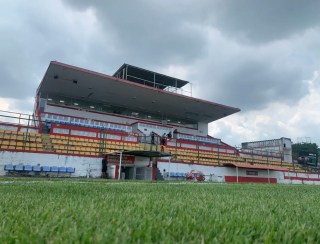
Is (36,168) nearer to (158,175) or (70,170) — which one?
(70,170)

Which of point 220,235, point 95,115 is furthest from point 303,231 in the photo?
point 95,115

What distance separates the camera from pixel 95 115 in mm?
29859

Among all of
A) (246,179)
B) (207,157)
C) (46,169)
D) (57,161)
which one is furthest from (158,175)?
(246,179)

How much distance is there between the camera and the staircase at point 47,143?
17.1m

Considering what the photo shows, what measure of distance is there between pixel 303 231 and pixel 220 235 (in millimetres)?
557

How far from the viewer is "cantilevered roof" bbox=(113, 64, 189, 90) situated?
3091 centimetres

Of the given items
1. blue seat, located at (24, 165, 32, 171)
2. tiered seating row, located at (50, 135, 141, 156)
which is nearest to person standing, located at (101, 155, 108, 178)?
tiered seating row, located at (50, 135, 141, 156)

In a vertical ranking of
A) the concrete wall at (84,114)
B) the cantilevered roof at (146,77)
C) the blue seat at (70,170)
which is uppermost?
the cantilevered roof at (146,77)

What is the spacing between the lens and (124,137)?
2167 cm

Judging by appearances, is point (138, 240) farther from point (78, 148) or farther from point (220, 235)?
point (78, 148)

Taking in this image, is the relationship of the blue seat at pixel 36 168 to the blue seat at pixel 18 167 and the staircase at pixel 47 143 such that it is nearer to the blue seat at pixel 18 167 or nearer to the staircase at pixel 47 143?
the blue seat at pixel 18 167

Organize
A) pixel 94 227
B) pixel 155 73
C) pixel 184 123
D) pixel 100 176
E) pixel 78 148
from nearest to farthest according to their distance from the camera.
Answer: pixel 94 227 → pixel 100 176 → pixel 78 148 → pixel 155 73 → pixel 184 123

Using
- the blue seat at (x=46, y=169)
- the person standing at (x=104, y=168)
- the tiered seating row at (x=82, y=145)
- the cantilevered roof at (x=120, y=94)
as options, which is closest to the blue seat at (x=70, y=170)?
the blue seat at (x=46, y=169)

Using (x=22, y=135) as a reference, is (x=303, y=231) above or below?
below
